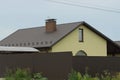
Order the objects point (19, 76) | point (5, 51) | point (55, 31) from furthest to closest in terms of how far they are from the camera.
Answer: point (55, 31), point (5, 51), point (19, 76)

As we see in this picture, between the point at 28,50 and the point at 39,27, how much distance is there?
10.7 metres

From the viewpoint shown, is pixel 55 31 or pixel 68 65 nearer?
pixel 68 65

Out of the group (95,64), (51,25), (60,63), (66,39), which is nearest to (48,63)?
(60,63)

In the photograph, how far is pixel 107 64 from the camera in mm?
24219

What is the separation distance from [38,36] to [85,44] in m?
4.82

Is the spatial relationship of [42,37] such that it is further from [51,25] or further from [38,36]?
[51,25]

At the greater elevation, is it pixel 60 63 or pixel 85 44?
pixel 85 44

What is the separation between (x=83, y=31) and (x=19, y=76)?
2491cm

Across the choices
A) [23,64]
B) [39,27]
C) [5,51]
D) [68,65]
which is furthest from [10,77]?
[39,27]

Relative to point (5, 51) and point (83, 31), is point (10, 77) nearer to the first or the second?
point (5, 51)

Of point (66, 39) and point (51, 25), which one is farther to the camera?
point (51, 25)

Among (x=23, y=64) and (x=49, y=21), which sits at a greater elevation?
(x=49, y=21)

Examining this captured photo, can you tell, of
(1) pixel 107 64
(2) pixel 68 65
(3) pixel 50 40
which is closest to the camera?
(2) pixel 68 65

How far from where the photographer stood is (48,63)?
887 inches
